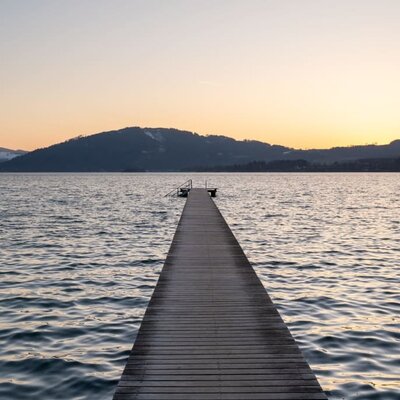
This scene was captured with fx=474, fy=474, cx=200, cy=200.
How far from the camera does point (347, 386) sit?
9203 mm

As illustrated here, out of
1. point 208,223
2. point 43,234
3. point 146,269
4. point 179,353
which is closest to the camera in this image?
point 179,353

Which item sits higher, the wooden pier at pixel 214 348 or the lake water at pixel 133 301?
the wooden pier at pixel 214 348

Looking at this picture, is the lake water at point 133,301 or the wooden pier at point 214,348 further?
the lake water at point 133,301

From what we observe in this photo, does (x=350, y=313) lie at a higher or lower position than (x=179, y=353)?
lower

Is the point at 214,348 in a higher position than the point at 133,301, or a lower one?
higher

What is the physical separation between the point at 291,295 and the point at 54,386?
351 inches

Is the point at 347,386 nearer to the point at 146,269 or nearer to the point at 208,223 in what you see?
the point at 146,269

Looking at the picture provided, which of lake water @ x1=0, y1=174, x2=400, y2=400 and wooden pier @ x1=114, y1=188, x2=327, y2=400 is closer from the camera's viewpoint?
wooden pier @ x1=114, y1=188, x2=327, y2=400

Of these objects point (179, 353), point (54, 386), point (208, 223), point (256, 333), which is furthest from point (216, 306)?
point (208, 223)

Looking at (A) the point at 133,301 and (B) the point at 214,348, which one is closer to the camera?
(B) the point at 214,348

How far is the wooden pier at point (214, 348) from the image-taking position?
6777 mm

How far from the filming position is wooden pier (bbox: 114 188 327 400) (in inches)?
267

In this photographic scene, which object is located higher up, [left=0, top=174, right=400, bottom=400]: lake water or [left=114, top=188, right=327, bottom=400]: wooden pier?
[left=114, top=188, right=327, bottom=400]: wooden pier

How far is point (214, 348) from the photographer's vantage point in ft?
27.0
